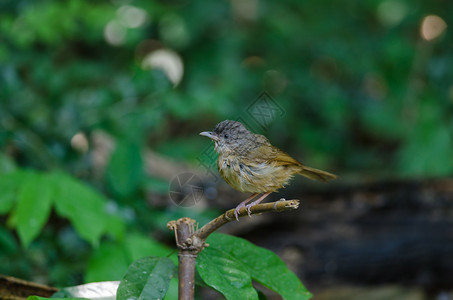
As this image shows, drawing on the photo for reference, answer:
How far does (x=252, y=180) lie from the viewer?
1481mm

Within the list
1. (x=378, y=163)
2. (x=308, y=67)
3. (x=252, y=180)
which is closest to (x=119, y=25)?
(x=308, y=67)

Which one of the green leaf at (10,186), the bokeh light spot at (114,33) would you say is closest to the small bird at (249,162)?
the green leaf at (10,186)

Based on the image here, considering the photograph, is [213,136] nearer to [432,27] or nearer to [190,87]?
[190,87]

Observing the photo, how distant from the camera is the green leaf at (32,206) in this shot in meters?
2.38

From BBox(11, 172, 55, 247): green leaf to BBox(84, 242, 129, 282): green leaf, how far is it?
310 millimetres

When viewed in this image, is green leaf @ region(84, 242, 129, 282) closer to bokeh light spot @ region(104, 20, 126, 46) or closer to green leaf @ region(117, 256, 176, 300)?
green leaf @ region(117, 256, 176, 300)

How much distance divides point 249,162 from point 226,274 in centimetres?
36

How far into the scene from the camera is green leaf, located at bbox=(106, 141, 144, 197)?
3.00 m

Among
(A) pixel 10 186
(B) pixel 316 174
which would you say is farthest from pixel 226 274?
(A) pixel 10 186

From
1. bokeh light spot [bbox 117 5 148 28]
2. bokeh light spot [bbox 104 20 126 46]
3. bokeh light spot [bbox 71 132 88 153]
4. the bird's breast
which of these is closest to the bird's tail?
the bird's breast

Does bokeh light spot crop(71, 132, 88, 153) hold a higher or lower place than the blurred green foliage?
lower

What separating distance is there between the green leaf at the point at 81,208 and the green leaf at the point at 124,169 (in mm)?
326

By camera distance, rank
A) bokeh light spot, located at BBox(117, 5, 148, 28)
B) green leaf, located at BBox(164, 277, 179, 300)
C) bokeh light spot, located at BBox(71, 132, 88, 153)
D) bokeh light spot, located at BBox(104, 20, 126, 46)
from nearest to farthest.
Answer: green leaf, located at BBox(164, 277, 179, 300) → bokeh light spot, located at BBox(71, 132, 88, 153) → bokeh light spot, located at BBox(104, 20, 126, 46) → bokeh light spot, located at BBox(117, 5, 148, 28)

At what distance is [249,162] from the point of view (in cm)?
153
